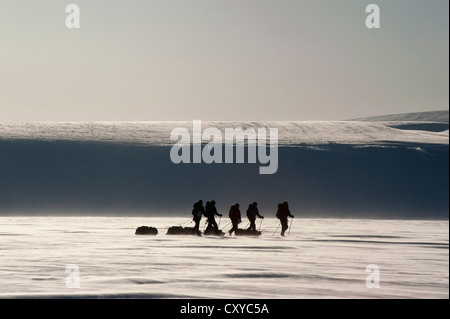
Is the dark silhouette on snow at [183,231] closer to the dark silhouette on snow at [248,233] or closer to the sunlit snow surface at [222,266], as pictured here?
the sunlit snow surface at [222,266]

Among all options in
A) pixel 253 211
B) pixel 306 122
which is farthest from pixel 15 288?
pixel 306 122

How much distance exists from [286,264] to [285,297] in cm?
525

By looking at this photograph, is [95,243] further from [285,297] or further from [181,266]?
[285,297]

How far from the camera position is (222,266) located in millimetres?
17188

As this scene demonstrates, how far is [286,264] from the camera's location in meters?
17.7

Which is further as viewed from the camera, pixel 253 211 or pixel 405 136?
pixel 405 136

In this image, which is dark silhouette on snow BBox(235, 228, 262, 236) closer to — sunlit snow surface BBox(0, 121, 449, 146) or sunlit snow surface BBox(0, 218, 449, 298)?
sunlit snow surface BBox(0, 218, 449, 298)

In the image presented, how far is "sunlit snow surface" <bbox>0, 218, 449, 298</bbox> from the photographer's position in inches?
520

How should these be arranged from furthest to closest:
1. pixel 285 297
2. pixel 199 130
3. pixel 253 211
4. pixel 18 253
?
pixel 199 130 → pixel 253 211 → pixel 18 253 → pixel 285 297

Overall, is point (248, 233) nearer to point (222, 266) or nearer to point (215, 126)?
point (222, 266)

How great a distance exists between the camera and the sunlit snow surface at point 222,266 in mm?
13211

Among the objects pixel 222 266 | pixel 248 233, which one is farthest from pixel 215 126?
pixel 222 266

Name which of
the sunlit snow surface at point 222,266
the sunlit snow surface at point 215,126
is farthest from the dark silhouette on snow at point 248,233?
the sunlit snow surface at point 215,126

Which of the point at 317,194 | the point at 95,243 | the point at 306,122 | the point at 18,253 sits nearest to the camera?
the point at 18,253
